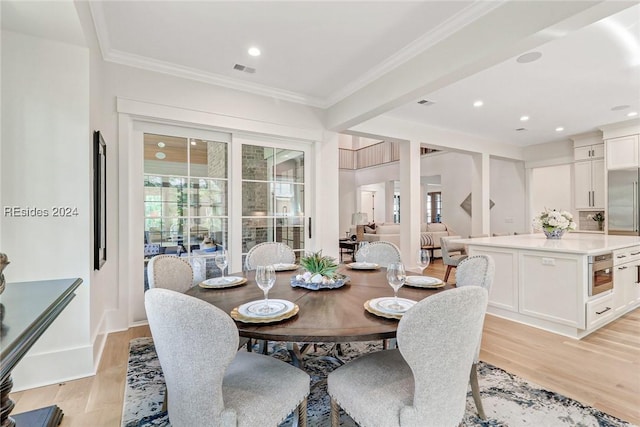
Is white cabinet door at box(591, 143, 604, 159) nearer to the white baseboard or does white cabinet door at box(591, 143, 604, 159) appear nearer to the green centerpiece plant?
the green centerpiece plant

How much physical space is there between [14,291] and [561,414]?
116 inches

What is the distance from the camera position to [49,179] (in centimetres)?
213

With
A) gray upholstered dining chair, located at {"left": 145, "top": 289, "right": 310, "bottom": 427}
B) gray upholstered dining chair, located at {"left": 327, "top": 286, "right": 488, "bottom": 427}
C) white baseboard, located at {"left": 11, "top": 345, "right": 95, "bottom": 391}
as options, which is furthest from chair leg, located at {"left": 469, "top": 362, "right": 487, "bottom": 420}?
white baseboard, located at {"left": 11, "top": 345, "right": 95, "bottom": 391}

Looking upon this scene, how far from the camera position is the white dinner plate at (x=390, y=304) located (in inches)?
55.1

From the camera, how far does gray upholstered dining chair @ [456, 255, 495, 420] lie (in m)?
1.68

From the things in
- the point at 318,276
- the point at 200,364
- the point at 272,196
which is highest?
the point at 272,196

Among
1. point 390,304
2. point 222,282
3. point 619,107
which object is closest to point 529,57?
point 619,107

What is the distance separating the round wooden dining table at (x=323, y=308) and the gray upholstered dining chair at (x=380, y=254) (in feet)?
1.70

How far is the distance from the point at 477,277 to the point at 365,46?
90.0 inches

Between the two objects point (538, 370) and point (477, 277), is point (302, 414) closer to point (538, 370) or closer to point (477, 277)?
point (477, 277)

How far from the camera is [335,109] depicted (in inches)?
160

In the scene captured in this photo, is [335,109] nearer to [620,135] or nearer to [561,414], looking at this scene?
[561,414]

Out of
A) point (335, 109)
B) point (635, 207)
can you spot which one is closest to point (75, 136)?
point (335, 109)

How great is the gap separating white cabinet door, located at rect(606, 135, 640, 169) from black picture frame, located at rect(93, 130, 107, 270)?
766 cm
